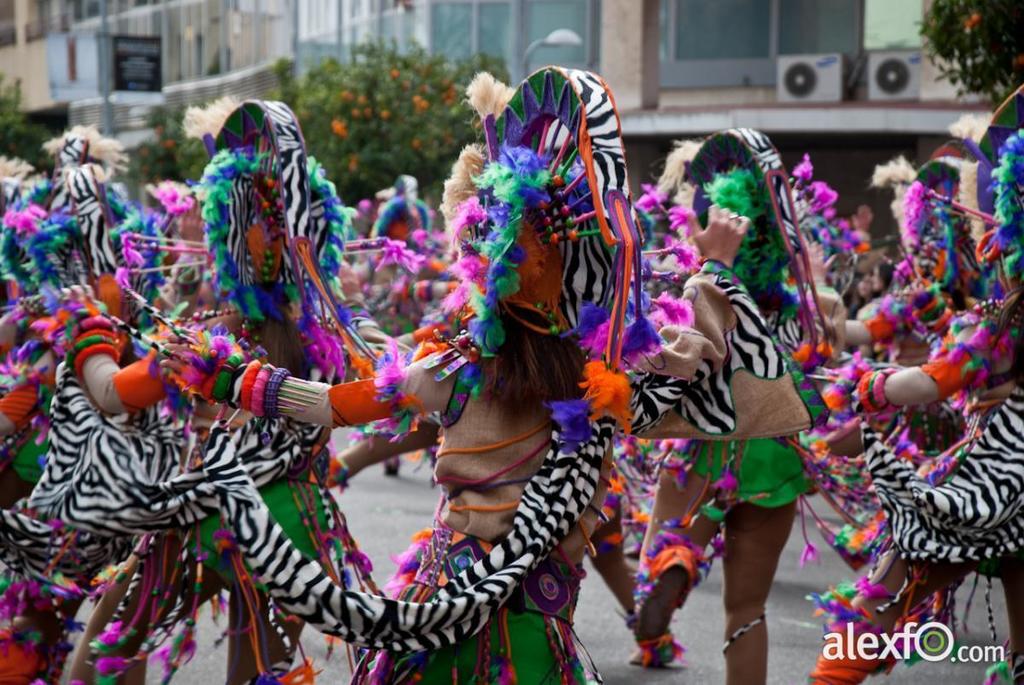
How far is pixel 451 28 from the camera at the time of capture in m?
27.0

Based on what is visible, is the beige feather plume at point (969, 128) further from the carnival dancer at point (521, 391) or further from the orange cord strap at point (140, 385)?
the orange cord strap at point (140, 385)

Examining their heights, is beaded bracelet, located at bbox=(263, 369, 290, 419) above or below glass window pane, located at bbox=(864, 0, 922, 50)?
below

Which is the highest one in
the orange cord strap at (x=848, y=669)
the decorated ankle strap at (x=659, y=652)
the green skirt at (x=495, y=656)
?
the green skirt at (x=495, y=656)

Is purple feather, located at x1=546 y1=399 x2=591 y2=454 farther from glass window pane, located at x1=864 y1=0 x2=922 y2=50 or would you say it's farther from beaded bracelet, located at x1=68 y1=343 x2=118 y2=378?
glass window pane, located at x1=864 y1=0 x2=922 y2=50

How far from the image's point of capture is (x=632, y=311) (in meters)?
3.57

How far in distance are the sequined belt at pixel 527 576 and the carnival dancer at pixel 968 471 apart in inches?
64.9

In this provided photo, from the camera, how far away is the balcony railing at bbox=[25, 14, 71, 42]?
3956 centimetres

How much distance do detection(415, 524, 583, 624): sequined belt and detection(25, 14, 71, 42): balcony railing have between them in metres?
38.5

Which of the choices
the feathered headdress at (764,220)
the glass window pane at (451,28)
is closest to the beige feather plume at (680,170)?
the feathered headdress at (764,220)

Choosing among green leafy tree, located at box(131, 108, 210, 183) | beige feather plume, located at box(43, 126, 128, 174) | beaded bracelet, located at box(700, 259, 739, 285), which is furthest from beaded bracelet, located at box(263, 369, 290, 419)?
green leafy tree, located at box(131, 108, 210, 183)

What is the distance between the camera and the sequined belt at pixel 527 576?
3523 millimetres

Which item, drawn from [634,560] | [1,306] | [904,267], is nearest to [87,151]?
[1,306]

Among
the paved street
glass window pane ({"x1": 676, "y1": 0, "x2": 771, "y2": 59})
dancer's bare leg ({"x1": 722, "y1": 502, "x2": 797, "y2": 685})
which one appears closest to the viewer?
dancer's bare leg ({"x1": 722, "y1": 502, "x2": 797, "y2": 685})

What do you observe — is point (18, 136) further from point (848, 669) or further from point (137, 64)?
point (848, 669)
